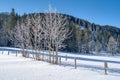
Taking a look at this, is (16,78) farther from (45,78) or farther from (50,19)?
(50,19)

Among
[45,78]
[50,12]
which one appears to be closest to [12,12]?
[50,12]

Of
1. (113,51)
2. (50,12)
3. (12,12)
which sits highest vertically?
(12,12)

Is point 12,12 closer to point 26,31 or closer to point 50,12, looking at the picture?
point 26,31

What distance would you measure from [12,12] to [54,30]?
68764 mm

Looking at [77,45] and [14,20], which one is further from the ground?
[14,20]

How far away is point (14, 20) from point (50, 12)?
61.7 m

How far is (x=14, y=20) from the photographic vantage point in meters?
95.1

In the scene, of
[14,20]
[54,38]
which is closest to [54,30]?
[54,38]

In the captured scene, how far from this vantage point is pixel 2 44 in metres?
102

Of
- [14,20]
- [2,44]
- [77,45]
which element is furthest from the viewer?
[77,45]

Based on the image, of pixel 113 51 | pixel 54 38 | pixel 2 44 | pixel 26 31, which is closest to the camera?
pixel 54 38

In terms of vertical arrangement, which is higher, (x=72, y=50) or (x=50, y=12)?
(x=50, y=12)

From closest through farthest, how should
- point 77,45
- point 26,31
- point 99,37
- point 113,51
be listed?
point 26,31, point 77,45, point 113,51, point 99,37

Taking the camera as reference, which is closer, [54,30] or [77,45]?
[54,30]
